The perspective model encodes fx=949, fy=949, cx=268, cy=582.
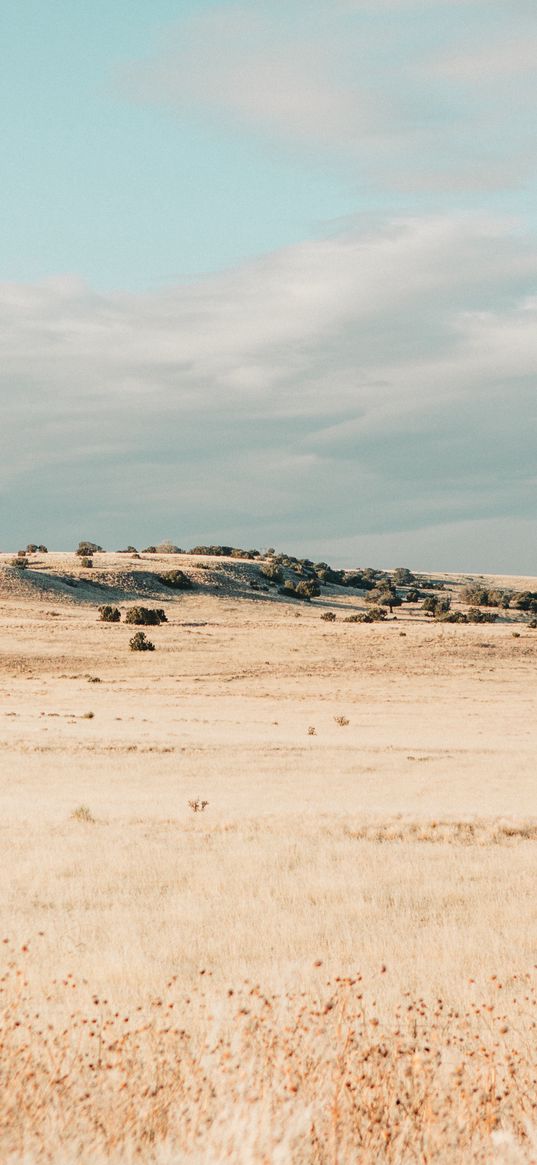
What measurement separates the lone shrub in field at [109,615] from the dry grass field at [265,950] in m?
44.2

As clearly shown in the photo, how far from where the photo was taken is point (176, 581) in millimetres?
105375

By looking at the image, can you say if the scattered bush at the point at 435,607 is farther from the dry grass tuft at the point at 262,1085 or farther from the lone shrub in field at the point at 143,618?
the dry grass tuft at the point at 262,1085

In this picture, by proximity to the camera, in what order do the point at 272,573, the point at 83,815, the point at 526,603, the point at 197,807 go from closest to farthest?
the point at 83,815
the point at 197,807
the point at 526,603
the point at 272,573

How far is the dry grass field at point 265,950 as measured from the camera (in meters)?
5.92

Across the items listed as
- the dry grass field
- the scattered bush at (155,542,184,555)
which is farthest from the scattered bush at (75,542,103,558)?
the dry grass field

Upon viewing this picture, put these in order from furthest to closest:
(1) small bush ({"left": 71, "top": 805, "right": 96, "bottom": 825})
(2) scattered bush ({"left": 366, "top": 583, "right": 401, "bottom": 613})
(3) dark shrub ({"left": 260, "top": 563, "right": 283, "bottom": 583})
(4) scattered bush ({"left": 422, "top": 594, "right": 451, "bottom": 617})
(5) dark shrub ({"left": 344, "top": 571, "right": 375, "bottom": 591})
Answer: (5) dark shrub ({"left": 344, "top": 571, "right": 375, "bottom": 591})
(3) dark shrub ({"left": 260, "top": 563, "right": 283, "bottom": 583})
(2) scattered bush ({"left": 366, "top": 583, "right": 401, "bottom": 613})
(4) scattered bush ({"left": 422, "top": 594, "right": 451, "bottom": 617})
(1) small bush ({"left": 71, "top": 805, "right": 96, "bottom": 825})

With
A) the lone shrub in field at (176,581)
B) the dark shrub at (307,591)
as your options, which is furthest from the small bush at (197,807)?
the dark shrub at (307,591)

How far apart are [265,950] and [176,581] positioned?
95.8 meters

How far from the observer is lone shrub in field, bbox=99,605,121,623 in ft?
268

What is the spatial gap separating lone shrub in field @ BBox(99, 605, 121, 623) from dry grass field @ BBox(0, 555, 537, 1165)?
4420 cm

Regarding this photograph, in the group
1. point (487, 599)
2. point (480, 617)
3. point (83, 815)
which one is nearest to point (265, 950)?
point (83, 815)

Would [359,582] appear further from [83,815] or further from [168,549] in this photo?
[83,815]

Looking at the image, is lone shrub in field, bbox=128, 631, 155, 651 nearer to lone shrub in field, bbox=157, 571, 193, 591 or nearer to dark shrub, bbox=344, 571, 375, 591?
lone shrub in field, bbox=157, 571, 193, 591

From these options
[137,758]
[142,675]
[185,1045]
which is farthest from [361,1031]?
[142,675]
